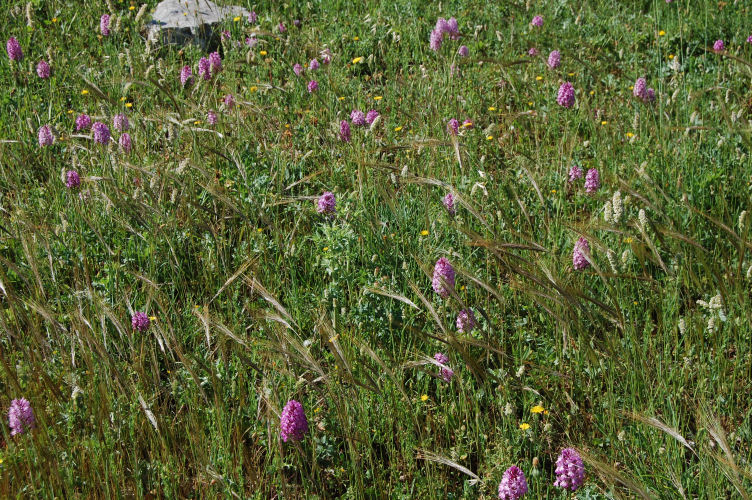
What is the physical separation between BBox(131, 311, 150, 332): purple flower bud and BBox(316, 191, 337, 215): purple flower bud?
927 millimetres

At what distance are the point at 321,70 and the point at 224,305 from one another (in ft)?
7.62

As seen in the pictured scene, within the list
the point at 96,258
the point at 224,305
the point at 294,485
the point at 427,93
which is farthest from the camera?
the point at 427,93

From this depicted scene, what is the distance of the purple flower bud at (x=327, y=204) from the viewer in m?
3.19

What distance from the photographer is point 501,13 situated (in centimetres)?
569

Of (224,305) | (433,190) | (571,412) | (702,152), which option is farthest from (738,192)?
(224,305)

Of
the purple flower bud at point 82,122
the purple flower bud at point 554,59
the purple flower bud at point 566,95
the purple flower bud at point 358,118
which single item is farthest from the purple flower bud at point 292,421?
the purple flower bud at point 554,59

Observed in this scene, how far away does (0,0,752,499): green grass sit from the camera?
2.10m

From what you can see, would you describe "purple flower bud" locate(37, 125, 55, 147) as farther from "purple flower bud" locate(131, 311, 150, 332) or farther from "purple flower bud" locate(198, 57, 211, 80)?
"purple flower bud" locate(131, 311, 150, 332)

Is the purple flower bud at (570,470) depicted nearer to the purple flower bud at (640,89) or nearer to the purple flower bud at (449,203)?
the purple flower bud at (449,203)

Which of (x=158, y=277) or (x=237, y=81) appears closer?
(x=158, y=277)

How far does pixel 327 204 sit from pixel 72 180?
1.10m

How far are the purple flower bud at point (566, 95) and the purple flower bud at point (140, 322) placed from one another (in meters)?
2.42

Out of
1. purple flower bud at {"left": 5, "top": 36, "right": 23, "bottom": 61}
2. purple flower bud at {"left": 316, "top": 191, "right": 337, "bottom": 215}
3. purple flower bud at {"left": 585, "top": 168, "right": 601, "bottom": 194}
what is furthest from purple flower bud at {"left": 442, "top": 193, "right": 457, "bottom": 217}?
purple flower bud at {"left": 5, "top": 36, "right": 23, "bottom": 61}

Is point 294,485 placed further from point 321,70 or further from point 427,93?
point 321,70
